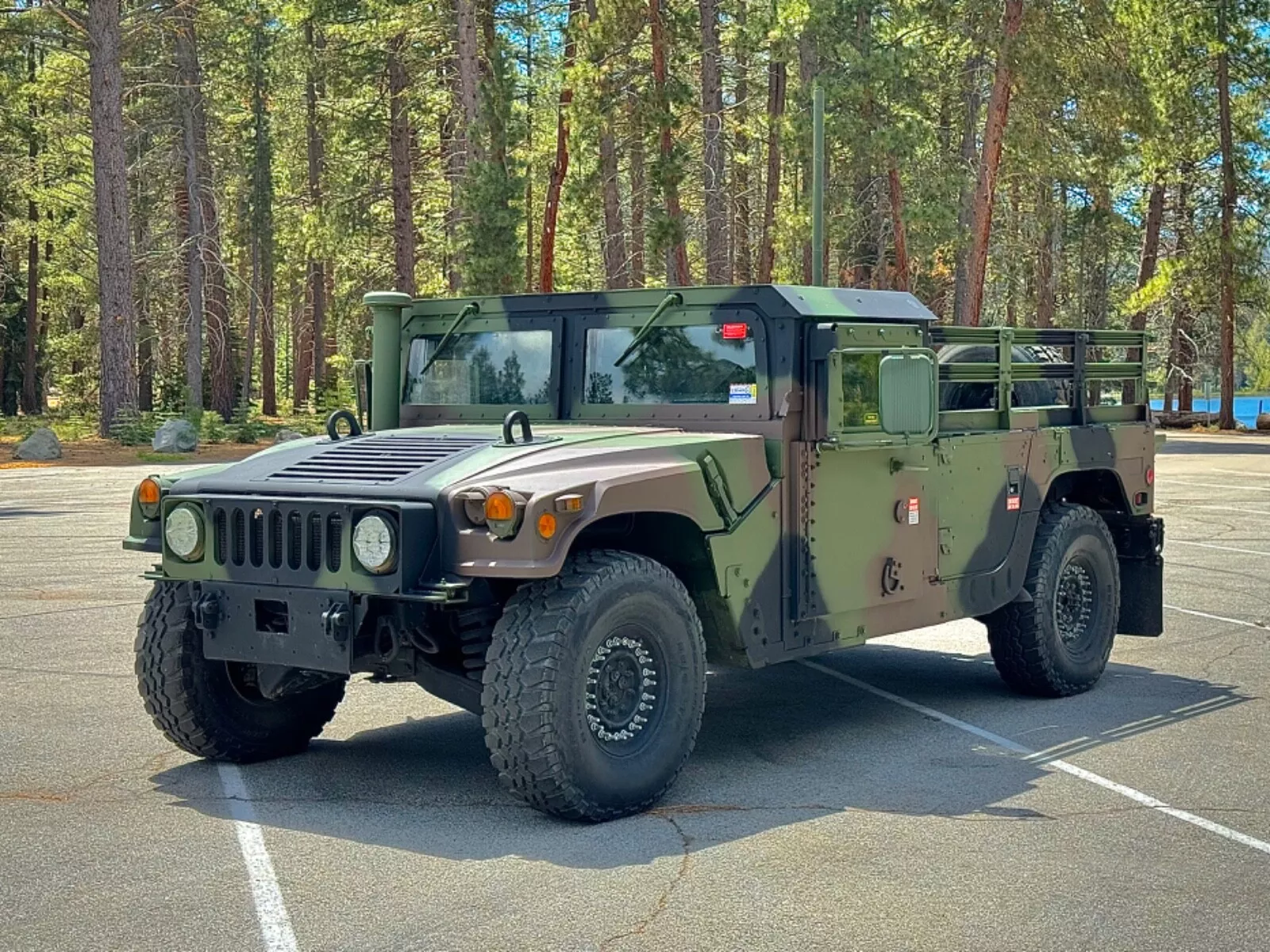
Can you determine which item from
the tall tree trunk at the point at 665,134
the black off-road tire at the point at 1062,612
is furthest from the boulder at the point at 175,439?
the black off-road tire at the point at 1062,612

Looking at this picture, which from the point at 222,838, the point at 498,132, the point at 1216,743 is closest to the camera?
the point at 222,838

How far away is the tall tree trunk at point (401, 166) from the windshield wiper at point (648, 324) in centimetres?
3040

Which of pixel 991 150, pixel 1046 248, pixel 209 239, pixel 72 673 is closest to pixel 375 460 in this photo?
pixel 72 673

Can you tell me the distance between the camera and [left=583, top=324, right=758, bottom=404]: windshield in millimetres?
7168

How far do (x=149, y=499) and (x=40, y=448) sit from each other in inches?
915

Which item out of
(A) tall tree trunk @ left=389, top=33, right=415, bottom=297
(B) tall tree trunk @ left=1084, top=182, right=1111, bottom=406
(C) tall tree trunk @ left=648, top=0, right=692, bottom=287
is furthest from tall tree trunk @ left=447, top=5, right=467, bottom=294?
(B) tall tree trunk @ left=1084, top=182, right=1111, bottom=406

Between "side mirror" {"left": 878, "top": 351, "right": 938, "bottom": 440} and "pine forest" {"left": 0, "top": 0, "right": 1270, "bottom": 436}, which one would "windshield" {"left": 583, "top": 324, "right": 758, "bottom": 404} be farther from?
"pine forest" {"left": 0, "top": 0, "right": 1270, "bottom": 436}

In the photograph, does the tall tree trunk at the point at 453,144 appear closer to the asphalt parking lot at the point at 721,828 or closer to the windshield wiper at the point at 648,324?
the asphalt parking lot at the point at 721,828

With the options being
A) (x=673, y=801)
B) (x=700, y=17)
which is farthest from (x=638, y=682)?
(x=700, y=17)

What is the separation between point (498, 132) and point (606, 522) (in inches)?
929

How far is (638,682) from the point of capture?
20.7 feet

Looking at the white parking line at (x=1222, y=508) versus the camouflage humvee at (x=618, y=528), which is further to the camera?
the white parking line at (x=1222, y=508)

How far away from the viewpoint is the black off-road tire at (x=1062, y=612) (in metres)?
8.50

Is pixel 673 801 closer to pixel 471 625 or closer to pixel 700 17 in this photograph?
pixel 471 625
